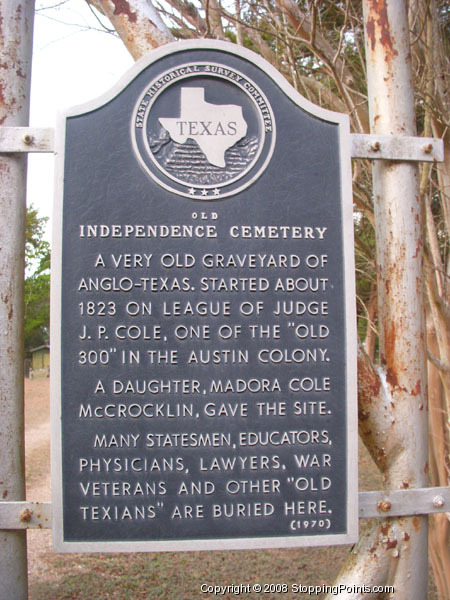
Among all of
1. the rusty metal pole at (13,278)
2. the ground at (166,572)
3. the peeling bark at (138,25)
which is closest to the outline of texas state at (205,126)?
the peeling bark at (138,25)

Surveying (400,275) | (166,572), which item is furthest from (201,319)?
(166,572)

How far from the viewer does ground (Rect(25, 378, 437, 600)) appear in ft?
16.9

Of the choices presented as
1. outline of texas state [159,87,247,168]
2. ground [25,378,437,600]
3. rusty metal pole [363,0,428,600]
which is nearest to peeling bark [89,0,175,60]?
outline of texas state [159,87,247,168]

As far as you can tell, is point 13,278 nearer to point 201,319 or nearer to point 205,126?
point 201,319

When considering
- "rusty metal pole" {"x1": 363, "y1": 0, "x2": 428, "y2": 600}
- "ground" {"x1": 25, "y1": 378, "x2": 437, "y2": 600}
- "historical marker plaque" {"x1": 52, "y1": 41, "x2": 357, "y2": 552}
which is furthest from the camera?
"ground" {"x1": 25, "y1": 378, "x2": 437, "y2": 600}

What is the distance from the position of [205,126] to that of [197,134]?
6 centimetres

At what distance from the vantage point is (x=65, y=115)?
101 inches

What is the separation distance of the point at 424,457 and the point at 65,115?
2.44 m

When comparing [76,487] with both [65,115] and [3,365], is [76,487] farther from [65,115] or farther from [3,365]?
[65,115]

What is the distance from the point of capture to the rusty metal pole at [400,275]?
8.81ft

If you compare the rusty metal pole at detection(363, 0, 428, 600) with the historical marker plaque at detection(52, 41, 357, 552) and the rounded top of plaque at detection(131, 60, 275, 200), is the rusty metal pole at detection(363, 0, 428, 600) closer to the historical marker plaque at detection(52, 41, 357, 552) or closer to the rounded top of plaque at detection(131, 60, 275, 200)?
the historical marker plaque at detection(52, 41, 357, 552)

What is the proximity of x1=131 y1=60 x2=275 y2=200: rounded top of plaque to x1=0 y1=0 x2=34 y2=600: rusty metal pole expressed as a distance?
606mm

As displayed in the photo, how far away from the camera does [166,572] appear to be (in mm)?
5695

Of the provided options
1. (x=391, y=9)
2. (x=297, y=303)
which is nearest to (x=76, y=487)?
(x=297, y=303)
